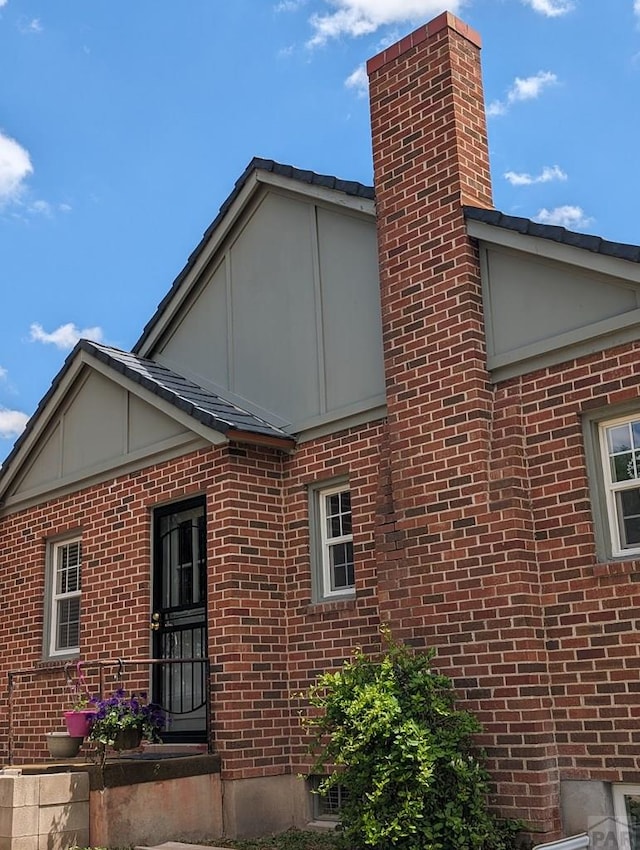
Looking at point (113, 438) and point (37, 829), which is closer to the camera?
point (37, 829)

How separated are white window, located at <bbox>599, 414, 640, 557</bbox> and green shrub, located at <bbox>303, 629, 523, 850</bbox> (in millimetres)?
1899

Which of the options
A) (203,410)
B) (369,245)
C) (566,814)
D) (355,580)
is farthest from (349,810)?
(369,245)

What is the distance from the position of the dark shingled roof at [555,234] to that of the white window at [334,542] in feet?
10.5

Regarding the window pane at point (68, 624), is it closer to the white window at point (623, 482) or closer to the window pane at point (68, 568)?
the window pane at point (68, 568)

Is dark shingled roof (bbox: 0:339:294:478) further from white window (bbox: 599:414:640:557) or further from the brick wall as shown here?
white window (bbox: 599:414:640:557)

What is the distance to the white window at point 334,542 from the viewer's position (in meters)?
10.2

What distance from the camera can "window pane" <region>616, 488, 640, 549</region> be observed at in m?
7.82

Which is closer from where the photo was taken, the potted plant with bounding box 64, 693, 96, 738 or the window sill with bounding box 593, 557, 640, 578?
the window sill with bounding box 593, 557, 640, 578

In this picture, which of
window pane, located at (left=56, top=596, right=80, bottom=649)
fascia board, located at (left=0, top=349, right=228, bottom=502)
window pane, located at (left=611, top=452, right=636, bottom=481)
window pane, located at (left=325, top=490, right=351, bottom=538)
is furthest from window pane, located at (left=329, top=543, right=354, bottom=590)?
window pane, located at (left=56, top=596, right=80, bottom=649)

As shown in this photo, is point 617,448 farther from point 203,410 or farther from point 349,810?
point 203,410

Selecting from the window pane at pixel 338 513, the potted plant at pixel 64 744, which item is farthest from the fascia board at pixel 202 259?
the potted plant at pixel 64 744

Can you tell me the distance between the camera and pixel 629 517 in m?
7.88

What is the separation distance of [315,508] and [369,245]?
2.91 meters

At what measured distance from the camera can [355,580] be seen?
32.2 feet
